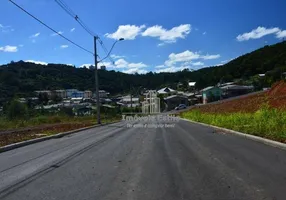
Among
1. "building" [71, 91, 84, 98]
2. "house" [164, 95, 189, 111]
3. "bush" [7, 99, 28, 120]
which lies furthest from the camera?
"building" [71, 91, 84, 98]

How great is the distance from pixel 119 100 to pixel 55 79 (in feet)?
80.6

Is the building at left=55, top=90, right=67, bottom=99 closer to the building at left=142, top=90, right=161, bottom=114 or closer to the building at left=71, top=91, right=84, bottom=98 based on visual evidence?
the building at left=71, top=91, right=84, bottom=98

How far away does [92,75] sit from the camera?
130 metres

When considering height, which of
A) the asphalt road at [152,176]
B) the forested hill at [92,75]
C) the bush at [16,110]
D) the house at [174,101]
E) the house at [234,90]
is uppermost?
the forested hill at [92,75]

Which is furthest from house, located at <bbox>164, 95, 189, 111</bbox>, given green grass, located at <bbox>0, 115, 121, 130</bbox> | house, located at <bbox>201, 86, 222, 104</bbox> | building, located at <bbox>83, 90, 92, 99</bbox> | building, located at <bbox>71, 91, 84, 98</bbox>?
green grass, located at <bbox>0, 115, 121, 130</bbox>

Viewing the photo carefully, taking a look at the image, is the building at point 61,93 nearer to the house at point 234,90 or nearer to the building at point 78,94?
the building at point 78,94

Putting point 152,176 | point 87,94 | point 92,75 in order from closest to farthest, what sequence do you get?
point 152,176 → point 92,75 → point 87,94

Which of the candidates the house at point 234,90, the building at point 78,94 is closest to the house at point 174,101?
the house at point 234,90

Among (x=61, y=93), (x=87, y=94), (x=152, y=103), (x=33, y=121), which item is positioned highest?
(x=61, y=93)

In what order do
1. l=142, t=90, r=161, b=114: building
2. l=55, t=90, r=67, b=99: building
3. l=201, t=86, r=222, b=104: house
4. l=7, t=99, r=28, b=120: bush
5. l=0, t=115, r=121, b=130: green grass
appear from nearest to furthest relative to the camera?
l=0, t=115, r=121, b=130: green grass, l=7, t=99, r=28, b=120: bush, l=142, t=90, r=161, b=114: building, l=201, t=86, r=222, b=104: house, l=55, t=90, r=67, b=99: building

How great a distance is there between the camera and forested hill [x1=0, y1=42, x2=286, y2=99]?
11559cm

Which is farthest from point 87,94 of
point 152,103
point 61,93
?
point 152,103

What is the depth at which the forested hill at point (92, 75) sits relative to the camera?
115594mm

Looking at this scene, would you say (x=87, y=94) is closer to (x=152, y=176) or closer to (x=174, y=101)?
(x=174, y=101)
